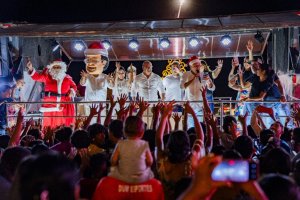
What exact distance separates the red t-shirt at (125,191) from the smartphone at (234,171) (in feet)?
4.29

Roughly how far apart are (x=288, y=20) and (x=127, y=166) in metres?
6.65

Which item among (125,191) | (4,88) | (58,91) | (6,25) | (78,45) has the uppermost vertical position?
(6,25)

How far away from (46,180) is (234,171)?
29.6 inches

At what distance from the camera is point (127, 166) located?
3314mm

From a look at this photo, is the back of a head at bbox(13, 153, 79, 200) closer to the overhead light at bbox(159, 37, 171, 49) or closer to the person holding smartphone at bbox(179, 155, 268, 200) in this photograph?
the person holding smartphone at bbox(179, 155, 268, 200)

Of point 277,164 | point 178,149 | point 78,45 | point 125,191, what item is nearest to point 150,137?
point 178,149

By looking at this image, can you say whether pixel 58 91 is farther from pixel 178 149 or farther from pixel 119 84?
pixel 178 149

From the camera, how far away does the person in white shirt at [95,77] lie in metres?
11.0

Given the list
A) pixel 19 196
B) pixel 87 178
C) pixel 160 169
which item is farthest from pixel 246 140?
pixel 19 196

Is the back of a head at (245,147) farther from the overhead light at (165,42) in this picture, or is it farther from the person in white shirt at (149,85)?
the overhead light at (165,42)

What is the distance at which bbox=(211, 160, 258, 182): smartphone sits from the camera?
1685 mm

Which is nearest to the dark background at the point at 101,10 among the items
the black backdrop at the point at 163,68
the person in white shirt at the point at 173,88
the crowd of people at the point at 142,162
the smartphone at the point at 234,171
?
the person in white shirt at the point at 173,88

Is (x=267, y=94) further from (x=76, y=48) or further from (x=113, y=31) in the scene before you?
(x=76, y=48)

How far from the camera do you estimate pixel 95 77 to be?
1133 centimetres
